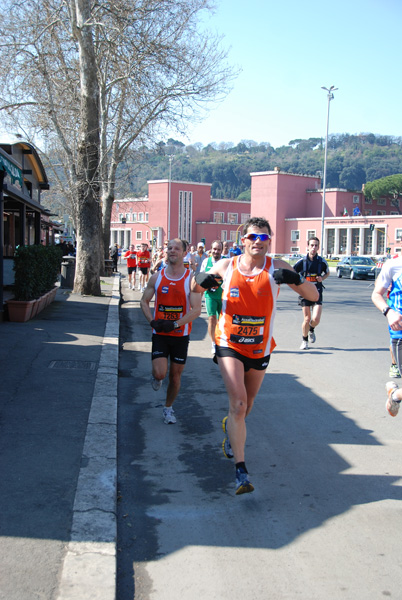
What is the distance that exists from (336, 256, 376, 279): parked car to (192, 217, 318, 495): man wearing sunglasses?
137ft

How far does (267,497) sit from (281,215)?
86.5 m

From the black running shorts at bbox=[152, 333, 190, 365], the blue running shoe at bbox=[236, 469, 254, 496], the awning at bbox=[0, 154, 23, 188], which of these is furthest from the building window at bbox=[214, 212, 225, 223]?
the blue running shoe at bbox=[236, 469, 254, 496]

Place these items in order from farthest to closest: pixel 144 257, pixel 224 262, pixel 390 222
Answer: pixel 390 222, pixel 144 257, pixel 224 262

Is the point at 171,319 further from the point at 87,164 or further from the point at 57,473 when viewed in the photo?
the point at 87,164

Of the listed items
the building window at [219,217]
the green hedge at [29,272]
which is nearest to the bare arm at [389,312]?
the green hedge at [29,272]

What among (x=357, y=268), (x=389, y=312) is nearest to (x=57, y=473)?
(x=389, y=312)

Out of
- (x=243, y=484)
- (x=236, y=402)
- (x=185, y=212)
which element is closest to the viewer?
(x=243, y=484)

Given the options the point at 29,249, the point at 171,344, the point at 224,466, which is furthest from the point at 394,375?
the point at 29,249

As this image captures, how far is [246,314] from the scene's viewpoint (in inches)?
184

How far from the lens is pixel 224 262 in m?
4.93

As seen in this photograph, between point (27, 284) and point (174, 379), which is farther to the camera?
point (27, 284)

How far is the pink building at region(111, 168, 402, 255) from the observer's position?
80.9 m

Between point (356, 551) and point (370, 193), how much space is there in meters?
105

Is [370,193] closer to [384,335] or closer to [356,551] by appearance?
[384,335]
